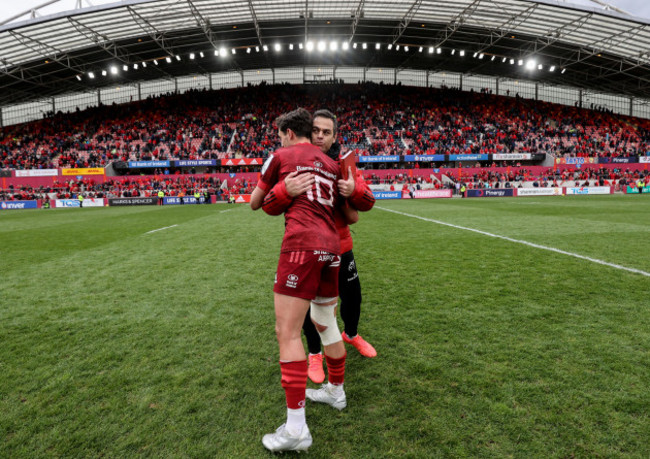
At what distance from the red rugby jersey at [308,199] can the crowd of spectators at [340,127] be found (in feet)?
117

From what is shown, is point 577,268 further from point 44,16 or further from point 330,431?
point 44,16

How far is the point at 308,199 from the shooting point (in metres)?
2.15

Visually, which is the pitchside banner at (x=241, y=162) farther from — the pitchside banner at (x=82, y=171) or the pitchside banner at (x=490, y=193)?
the pitchside banner at (x=490, y=193)

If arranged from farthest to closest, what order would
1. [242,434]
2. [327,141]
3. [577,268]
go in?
[577,268] → [327,141] → [242,434]

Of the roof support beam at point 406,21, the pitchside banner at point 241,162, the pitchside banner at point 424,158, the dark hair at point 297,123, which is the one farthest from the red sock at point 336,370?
the pitchside banner at point 424,158

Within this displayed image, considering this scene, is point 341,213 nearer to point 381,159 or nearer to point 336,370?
point 336,370

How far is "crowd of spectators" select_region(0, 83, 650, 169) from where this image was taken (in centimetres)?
3809

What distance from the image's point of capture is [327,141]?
2527 millimetres

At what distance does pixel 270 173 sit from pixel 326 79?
49.0 metres

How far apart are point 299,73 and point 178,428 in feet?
163

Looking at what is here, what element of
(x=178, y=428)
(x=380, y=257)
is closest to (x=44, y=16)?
(x=380, y=257)

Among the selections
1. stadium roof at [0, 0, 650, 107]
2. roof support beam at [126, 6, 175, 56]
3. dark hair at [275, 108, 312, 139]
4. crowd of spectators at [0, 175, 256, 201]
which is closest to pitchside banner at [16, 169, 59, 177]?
crowd of spectators at [0, 175, 256, 201]

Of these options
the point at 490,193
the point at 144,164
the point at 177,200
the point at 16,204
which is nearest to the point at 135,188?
the point at 144,164

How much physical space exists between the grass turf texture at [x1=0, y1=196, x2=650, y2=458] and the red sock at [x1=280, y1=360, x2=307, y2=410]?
279 mm
